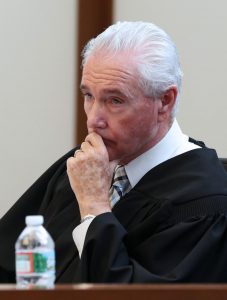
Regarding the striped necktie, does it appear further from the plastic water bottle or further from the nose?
the plastic water bottle

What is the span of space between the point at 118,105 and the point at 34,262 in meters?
0.66

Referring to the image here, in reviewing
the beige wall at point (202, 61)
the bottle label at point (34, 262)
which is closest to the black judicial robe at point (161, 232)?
the bottle label at point (34, 262)

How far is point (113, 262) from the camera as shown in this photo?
2188 millimetres

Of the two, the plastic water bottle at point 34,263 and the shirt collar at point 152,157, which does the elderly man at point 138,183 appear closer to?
the shirt collar at point 152,157

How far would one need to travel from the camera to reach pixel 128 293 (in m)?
1.26

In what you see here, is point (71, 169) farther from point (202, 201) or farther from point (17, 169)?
point (17, 169)

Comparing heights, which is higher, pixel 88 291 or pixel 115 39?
pixel 115 39

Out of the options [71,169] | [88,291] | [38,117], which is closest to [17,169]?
[38,117]

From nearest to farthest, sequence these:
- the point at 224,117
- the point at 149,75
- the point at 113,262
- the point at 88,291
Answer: the point at 88,291
the point at 113,262
the point at 149,75
the point at 224,117

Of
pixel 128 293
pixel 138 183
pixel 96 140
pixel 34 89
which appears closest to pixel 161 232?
pixel 138 183

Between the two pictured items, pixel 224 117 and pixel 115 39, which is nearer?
pixel 115 39

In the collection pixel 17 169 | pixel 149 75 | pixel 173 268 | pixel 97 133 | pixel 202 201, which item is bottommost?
pixel 17 169

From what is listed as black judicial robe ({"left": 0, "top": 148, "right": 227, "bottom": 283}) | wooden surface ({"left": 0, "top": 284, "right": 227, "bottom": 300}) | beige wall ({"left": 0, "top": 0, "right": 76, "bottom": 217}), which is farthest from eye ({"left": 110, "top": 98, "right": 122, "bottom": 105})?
beige wall ({"left": 0, "top": 0, "right": 76, "bottom": 217})

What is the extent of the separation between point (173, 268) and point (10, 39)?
216 cm
